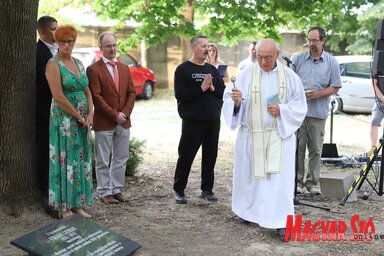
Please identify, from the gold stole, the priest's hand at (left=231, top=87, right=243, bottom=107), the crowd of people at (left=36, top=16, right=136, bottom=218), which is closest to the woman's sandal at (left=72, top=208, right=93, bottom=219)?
the crowd of people at (left=36, top=16, right=136, bottom=218)

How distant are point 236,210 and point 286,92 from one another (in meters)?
1.36

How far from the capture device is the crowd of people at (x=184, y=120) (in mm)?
5352

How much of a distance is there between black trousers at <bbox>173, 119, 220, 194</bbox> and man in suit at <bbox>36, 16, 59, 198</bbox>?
1577 mm

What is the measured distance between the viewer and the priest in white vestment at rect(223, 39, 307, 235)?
211 inches

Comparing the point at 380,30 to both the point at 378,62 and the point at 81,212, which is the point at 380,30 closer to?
the point at 378,62

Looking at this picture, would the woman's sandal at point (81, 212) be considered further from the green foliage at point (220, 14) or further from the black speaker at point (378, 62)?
the green foliage at point (220, 14)

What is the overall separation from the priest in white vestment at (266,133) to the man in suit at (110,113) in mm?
1318

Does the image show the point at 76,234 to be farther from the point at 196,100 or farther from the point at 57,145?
the point at 196,100

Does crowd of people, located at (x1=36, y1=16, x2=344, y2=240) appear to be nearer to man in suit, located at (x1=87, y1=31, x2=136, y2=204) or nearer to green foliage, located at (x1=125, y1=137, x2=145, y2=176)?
man in suit, located at (x1=87, y1=31, x2=136, y2=204)

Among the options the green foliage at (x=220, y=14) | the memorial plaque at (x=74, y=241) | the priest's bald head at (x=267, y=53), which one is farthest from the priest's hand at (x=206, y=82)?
the green foliage at (x=220, y=14)

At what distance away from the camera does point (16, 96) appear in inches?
211

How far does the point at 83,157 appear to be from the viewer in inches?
217

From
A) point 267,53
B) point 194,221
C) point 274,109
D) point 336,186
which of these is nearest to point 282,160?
point 274,109

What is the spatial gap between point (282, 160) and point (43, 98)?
102 inches
